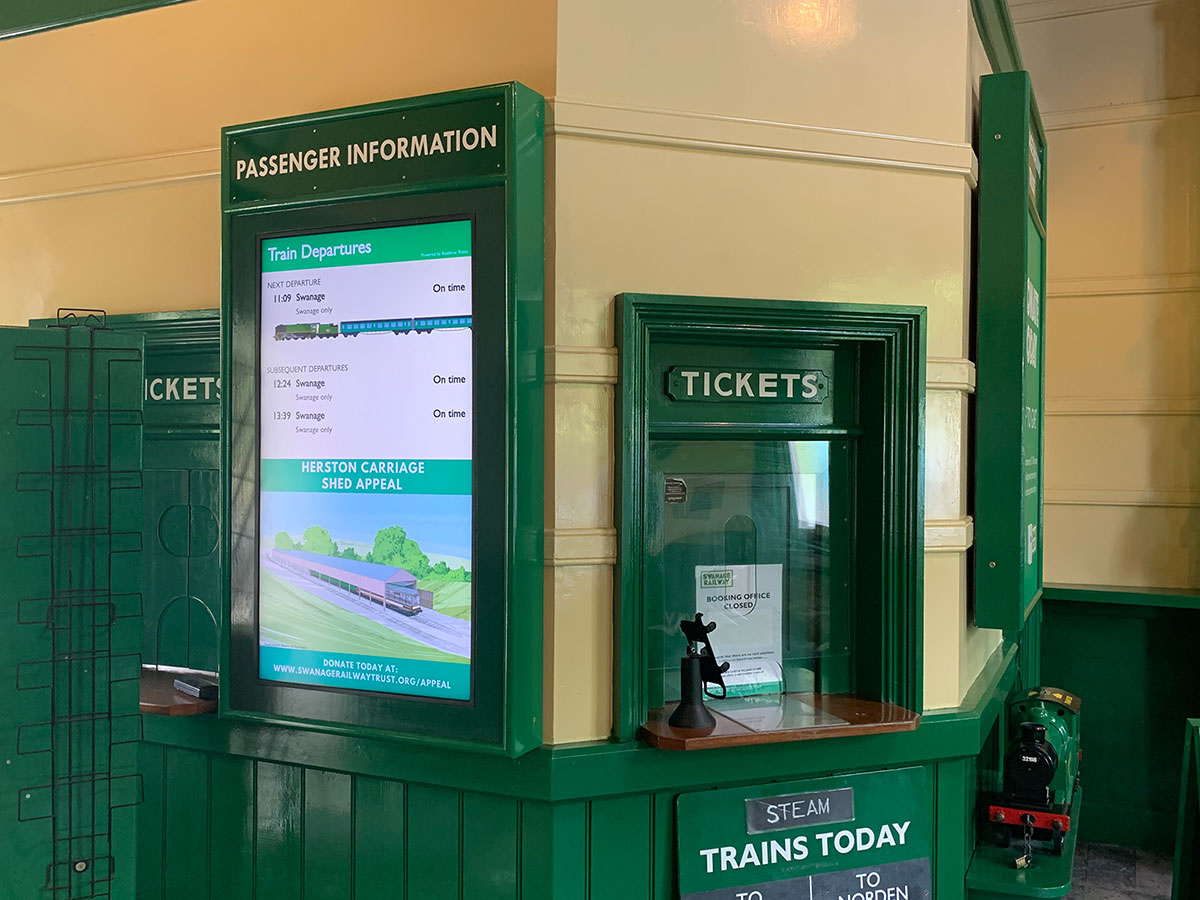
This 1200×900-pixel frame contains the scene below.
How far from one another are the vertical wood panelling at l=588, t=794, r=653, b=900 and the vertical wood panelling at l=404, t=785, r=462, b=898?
1.21 feet

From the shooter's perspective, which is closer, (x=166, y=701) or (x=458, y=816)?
(x=458, y=816)

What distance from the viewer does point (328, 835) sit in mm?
3055

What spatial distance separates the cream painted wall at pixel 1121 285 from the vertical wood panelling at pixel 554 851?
3333 millimetres

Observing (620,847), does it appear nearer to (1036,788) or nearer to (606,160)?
(1036,788)

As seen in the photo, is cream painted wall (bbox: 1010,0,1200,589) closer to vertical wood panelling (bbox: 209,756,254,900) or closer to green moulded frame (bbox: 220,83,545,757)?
green moulded frame (bbox: 220,83,545,757)

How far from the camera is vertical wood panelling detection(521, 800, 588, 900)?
277 centimetres

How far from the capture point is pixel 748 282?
300 centimetres

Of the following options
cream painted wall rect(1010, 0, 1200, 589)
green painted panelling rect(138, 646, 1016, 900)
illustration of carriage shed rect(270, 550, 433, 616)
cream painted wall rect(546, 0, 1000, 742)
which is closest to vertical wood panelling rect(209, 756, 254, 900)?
green painted panelling rect(138, 646, 1016, 900)

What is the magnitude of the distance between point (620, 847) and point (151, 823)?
157cm

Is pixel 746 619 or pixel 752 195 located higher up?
pixel 752 195

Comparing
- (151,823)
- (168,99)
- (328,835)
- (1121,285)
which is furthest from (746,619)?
(1121,285)

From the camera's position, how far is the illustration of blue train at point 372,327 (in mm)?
2770

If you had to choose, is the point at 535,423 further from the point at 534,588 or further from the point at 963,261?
the point at 963,261

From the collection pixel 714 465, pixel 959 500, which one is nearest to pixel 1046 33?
pixel 959 500
